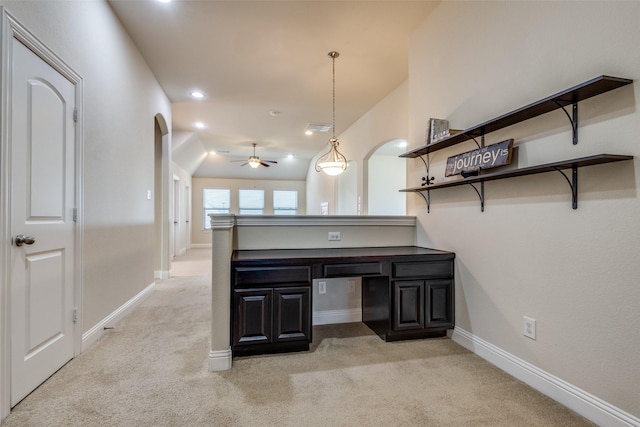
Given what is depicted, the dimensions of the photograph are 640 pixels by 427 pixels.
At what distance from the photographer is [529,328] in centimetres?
Result: 195

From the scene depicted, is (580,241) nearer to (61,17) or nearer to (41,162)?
(41,162)

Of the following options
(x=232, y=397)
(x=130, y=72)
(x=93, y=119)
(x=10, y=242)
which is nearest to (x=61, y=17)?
(x=93, y=119)

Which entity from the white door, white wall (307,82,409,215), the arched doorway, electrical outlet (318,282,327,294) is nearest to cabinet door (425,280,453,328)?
electrical outlet (318,282,327,294)

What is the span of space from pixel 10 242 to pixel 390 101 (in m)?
4.50

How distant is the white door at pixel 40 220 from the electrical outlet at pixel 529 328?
2.98 metres

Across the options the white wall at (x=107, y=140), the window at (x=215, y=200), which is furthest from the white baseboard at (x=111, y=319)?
the window at (x=215, y=200)

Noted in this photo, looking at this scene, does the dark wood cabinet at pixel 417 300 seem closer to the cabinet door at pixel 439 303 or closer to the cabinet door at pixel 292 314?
the cabinet door at pixel 439 303

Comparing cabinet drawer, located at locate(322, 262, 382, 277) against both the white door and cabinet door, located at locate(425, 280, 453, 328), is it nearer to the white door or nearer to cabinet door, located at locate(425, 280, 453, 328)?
cabinet door, located at locate(425, 280, 453, 328)

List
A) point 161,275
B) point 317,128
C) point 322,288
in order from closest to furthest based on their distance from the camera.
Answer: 1. point 322,288
2. point 161,275
3. point 317,128

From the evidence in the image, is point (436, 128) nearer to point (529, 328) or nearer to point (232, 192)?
point (529, 328)

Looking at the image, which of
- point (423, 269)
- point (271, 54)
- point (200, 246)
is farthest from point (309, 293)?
point (200, 246)

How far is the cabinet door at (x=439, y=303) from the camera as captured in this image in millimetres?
2572

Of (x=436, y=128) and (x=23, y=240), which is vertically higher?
(x=436, y=128)

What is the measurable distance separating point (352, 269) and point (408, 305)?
0.56 metres
